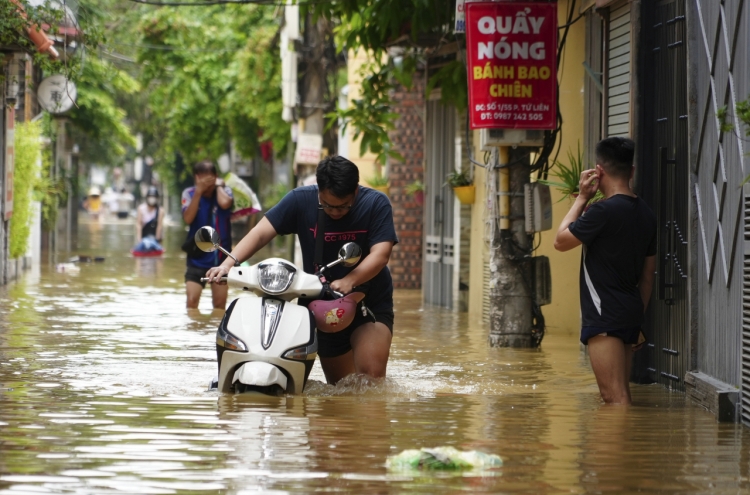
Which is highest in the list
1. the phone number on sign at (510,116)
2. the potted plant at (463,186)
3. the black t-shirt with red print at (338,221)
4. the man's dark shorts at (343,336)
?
the phone number on sign at (510,116)

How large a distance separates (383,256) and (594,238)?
120cm

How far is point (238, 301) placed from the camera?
313 inches

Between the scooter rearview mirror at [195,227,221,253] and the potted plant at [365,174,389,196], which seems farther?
the potted plant at [365,174,389,196]

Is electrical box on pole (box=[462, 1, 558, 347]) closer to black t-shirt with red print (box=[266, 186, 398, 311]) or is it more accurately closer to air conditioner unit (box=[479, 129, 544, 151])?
air conditioner unit (box=[479, 129, 544, 151])

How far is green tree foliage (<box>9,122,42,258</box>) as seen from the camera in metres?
22.0

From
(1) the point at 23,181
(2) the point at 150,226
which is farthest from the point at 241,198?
(2) the point at 150,226

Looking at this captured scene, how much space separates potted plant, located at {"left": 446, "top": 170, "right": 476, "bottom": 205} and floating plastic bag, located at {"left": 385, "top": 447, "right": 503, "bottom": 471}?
36.0 feet

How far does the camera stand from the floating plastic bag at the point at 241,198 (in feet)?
47.1

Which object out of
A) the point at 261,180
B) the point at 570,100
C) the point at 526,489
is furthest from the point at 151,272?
the point at 261,180

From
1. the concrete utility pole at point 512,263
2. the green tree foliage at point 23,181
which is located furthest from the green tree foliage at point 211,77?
the concrete utility pole at point 512,263

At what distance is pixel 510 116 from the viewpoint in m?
12.1

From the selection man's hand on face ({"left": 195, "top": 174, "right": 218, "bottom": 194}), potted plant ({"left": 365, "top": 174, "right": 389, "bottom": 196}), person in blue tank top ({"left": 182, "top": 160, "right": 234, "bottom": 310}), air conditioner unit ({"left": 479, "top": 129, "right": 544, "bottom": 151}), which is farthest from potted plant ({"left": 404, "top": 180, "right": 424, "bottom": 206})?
air conditioner unit ({"left": 479, "top": 129, "right": 544, "bottom": 151})

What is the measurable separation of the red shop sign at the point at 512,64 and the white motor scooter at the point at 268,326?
446 cm

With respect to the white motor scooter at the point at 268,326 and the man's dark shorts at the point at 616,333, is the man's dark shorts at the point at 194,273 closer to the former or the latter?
the white motor scooter at the point at 268,326
